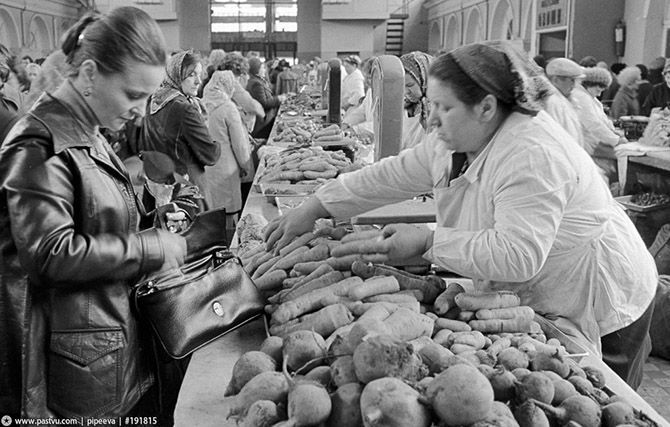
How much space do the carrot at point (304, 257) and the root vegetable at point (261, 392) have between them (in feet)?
2.76

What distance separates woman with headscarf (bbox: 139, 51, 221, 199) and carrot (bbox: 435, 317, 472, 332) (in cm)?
323

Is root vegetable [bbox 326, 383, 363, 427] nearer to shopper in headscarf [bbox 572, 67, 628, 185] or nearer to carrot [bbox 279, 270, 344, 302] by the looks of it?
carrot [bbox 279, 270, 344, 302]

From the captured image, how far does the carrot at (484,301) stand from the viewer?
6.62 ft

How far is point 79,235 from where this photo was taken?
1.68m

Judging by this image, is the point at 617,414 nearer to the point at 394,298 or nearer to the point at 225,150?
the point at 394,298

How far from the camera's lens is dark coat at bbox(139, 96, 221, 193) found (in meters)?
4.77

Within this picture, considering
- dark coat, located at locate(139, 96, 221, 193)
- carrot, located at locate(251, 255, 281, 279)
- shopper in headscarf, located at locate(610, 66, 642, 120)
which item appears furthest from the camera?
shopper in headscarf, located at locate(610, 66, 642, 120)

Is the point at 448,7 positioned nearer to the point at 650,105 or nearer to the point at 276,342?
the point at 650,105

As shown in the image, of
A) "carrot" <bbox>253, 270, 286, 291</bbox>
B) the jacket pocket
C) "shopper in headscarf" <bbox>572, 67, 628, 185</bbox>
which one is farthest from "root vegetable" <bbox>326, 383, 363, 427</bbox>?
"shopper in headscarf" <bbox>572, 67, 628, 185</bbox>

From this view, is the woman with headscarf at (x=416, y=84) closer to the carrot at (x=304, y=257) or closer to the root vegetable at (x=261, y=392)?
the carrot at (x=304, y=257)

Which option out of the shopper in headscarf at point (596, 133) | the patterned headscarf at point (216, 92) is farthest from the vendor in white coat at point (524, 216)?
the shopper in headscarf at point (596, 133)

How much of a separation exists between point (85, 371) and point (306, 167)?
9.61ft

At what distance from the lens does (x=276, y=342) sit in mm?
1832

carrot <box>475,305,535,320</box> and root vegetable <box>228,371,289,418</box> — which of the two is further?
carrot <box>475,305,535,320</box>
